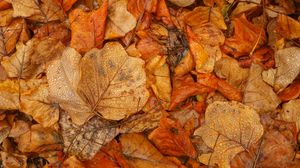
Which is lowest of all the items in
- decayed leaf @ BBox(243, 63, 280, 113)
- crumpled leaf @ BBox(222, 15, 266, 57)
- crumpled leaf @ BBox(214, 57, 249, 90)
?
decayed leaf @ BBox(243, 63, 280, 113)

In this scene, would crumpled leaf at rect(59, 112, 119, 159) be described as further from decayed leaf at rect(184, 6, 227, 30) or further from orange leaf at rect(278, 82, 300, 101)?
orange leaf at rect(278, 82, 300, 101)

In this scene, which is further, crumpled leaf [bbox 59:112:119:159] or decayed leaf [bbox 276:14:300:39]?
decayed leaf [bbox 276:14:300:39]

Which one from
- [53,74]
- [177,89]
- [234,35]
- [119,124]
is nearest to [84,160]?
[119,124]

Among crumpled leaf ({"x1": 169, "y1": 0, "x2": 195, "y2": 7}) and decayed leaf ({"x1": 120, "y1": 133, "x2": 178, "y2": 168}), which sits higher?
crumpled leaf ({"x1": 169, "y1": 0, "x2": 195, "y2": 7})

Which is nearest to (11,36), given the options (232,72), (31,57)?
(31,57)

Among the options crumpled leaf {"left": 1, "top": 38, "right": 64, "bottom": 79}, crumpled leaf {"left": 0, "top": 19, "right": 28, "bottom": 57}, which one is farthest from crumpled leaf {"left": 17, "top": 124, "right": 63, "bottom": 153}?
crumpled leaf {"left": 0, "top": 19, "right": 28, "bottom": 57}

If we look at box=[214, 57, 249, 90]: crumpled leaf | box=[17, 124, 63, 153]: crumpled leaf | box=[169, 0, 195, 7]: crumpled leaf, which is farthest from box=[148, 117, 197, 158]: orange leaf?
box=[169, 0, 195, 7]: crumpled leaf

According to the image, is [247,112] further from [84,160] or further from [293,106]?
[84,160]

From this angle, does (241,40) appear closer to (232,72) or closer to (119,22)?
(232,72)
